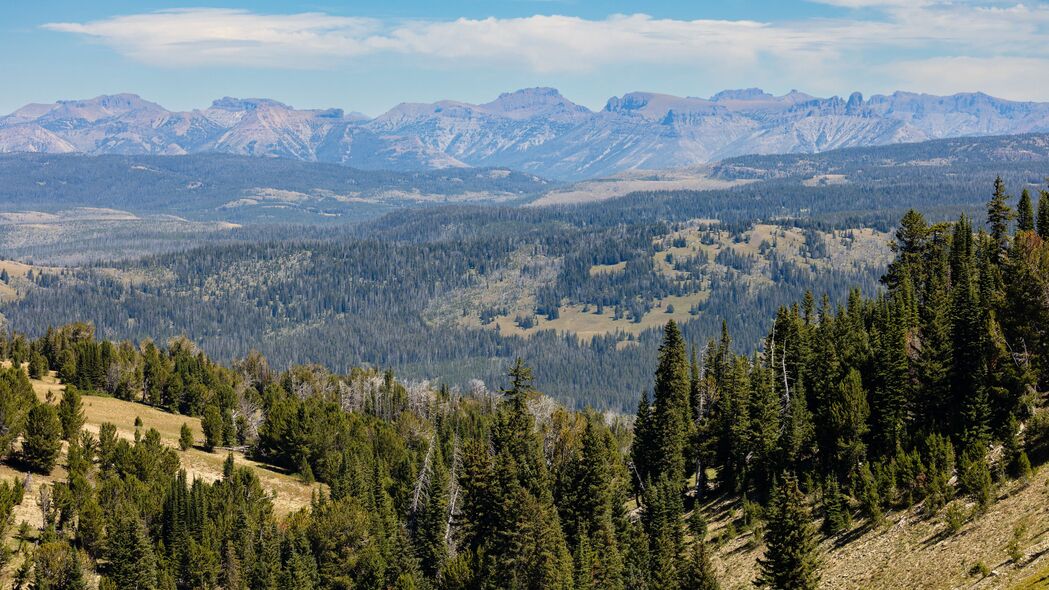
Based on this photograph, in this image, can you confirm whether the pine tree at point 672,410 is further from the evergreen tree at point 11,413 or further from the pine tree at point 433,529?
the evergreen tree at point 11,413

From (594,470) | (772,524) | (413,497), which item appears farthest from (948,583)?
(413,497)

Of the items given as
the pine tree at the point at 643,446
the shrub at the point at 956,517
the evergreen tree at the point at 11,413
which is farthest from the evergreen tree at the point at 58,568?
the shrub at the point at 956,517

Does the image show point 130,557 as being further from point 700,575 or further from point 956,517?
point 956,517

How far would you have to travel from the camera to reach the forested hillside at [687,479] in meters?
73.4

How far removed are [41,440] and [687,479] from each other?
67068 mm

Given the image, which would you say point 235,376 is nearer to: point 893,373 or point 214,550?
point 214,550

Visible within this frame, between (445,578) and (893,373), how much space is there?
41828 millimetres

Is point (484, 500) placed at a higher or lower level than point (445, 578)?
higher

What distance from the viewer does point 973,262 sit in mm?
115438

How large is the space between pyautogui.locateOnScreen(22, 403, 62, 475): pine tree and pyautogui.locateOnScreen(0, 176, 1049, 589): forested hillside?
32cm

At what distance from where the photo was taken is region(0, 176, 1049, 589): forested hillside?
241ft

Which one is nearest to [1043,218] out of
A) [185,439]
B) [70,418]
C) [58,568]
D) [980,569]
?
→ [980,569]

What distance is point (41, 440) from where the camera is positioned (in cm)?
10469

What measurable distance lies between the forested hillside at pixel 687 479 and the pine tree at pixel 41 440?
32cm
